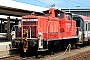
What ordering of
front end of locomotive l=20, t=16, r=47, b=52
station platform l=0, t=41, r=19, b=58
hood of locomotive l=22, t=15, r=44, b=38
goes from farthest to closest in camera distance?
station platform l=0, t=41, r=19, b=58, hood of locomotive l=22, t=15, r=44, b=38, front end of locomotive l=20, t=16, r=47, b=52

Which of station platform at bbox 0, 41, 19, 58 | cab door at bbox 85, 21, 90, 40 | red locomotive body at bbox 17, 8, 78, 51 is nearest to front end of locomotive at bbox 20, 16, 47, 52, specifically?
red locomotive body at bbox 17, 8, 78, 51

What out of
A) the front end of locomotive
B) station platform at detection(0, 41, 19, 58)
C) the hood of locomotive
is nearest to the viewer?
the front end of locomotive

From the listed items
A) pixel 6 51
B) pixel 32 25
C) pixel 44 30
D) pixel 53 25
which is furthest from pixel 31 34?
pixel 6 51

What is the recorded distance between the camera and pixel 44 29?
574 inches

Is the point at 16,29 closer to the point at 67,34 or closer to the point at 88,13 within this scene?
the point at 67,34

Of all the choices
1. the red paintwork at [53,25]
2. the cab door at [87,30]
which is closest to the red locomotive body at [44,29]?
the red paintwork at [53,25]

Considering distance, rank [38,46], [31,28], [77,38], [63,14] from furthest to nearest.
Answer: [77,38], [63,14], [31,28], [38,46]

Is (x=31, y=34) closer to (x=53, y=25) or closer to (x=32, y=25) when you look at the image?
(x=32, y=25)

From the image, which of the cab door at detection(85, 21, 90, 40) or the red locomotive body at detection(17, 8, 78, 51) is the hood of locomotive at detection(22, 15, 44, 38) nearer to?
the red locomotive body at detection(17, 8, 78, 51)

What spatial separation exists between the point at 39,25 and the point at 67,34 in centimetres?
406

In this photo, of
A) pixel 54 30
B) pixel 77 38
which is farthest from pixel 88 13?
pixel 54 30

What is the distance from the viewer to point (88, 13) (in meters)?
61.6

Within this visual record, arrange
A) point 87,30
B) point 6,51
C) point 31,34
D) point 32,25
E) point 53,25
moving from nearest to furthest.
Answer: point 32,25 → point 31,34 → point 6,51 → point 53,25 → point 87,30

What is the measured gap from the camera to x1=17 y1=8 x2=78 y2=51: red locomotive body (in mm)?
13703
